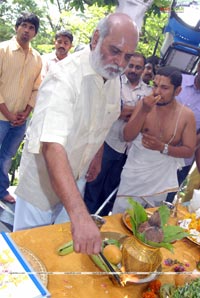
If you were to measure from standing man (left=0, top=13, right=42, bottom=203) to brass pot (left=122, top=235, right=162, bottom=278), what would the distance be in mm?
2302

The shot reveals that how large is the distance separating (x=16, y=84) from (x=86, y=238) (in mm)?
2515

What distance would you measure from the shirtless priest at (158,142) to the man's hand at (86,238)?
151cm

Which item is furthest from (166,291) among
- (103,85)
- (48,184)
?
(103,85)

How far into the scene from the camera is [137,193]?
3025mm

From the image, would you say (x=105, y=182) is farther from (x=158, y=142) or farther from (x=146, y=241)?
(x=146, y=241)

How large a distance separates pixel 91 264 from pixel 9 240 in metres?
0.39

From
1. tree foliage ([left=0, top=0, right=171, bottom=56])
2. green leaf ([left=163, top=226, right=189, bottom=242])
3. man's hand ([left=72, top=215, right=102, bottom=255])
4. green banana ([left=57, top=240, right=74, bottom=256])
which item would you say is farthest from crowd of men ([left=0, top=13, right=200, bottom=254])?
tree foliage ([left=0, top=0, right=171, bottom=56])

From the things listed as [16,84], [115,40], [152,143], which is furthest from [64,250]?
[16,84]

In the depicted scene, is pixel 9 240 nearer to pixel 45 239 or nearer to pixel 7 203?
pixel 45 239

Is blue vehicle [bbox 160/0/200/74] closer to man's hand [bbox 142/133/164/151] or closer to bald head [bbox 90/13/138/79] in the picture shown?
man's hand [bbox 142/133/164/151]

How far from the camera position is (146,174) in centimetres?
298

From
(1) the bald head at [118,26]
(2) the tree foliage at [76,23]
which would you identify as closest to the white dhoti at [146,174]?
(1) the bald head at [118,26]

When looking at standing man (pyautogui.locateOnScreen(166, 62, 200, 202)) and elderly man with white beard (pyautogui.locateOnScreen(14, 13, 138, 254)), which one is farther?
standing man (pyautogui.locateOnScreen(166, 62, 200, 202))

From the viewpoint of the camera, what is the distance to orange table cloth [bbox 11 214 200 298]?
1404 millimetres
